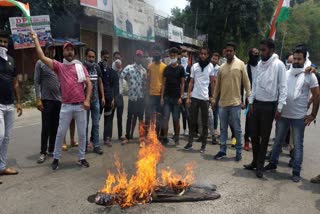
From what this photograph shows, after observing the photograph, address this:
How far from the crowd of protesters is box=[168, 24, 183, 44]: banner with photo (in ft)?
52.1

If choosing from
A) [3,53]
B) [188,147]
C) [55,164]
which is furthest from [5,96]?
[188,147]

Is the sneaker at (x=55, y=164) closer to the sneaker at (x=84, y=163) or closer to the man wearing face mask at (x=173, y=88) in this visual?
the sneaker at (x=84, y=163)

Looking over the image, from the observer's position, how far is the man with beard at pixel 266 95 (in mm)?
5301

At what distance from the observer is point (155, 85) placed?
754 centimetres

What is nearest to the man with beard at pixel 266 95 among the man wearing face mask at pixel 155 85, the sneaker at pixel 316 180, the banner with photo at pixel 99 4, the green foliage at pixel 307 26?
the sneaker at pixel 316 180

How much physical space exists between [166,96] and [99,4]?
430 inches

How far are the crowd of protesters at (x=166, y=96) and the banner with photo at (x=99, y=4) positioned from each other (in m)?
9.08

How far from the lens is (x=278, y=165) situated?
620cm

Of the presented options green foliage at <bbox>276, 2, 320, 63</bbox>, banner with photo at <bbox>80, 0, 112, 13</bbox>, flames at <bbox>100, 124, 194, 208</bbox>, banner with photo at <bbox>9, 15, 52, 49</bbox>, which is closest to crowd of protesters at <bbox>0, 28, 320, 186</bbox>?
flames at <bbox>100, 124, 194, 208</bbox>

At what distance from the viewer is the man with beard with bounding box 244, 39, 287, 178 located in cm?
530

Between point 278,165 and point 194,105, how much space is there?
1.95 metres

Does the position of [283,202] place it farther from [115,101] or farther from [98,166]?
[115,101]

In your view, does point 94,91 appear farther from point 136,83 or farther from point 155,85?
point 155,85

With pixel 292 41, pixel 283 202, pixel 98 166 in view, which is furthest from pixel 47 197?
pixel 292 41
